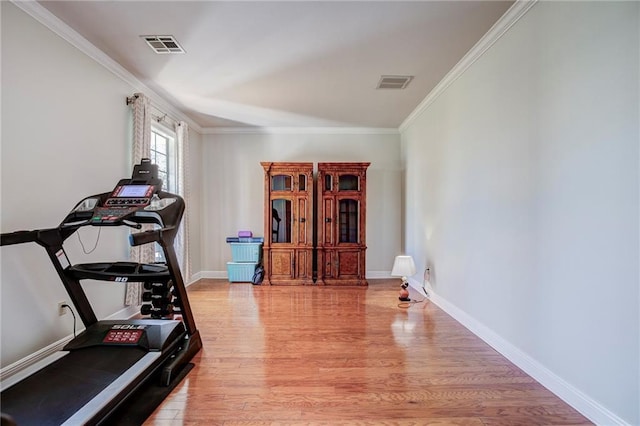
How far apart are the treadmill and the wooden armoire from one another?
7.96 ft

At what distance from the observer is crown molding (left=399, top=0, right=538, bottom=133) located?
219 cm

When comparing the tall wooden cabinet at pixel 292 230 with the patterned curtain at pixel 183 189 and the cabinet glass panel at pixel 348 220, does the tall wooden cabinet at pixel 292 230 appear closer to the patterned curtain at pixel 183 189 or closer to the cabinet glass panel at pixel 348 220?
the cabinet glass panel at pixel 348 220

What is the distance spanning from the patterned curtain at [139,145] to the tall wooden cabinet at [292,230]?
1.87 metres

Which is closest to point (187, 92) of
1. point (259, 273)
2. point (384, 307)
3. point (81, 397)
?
point (259, 273)

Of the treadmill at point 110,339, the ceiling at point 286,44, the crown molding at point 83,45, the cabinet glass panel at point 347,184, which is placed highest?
the ceiling at point 286,44

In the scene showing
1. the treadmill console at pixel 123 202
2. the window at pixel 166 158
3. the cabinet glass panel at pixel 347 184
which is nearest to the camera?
the treadmill console at pixel 123 202

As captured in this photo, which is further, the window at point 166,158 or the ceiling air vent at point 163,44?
the window at point 166,158

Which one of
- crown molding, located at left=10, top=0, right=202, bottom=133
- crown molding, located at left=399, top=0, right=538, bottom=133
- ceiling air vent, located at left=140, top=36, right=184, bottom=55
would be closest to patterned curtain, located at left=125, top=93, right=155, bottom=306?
crown molding, located at left=10, top=0, right=202, bottom=133

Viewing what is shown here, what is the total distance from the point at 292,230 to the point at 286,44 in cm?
297

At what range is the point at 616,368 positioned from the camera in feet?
5.04

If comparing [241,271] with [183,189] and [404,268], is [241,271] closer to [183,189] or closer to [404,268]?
[183,189]

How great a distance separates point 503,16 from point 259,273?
4511 millimetres

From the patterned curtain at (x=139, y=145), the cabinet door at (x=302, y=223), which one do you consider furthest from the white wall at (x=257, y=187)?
the patterned curtain at (x=139, y=145)

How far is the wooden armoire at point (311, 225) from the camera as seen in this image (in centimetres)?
500
